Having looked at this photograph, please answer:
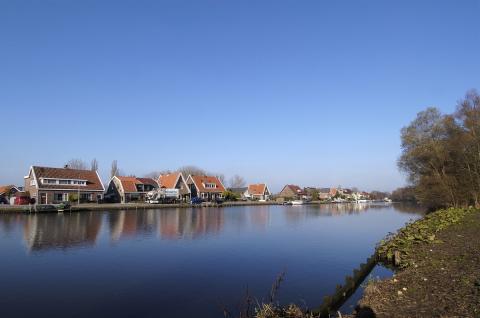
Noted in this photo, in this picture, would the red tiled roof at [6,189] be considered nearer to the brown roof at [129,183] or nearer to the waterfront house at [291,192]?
the brown roof at [129,183]

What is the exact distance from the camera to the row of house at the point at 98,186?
55684 millimetres

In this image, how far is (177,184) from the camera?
7738 centimetres

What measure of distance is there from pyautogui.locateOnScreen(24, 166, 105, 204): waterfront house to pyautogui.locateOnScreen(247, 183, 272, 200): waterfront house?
53.5 m

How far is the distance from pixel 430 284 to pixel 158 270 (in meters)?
10.5

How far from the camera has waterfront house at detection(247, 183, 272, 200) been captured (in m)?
110

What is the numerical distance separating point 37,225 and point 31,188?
26.6 meters

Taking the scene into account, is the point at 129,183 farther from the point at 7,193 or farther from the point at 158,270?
the point at 158,270

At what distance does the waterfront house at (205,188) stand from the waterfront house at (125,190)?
12.4 metres

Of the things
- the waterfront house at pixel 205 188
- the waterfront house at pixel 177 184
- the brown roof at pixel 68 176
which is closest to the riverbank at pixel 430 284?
the brown roof at pixel 68 176

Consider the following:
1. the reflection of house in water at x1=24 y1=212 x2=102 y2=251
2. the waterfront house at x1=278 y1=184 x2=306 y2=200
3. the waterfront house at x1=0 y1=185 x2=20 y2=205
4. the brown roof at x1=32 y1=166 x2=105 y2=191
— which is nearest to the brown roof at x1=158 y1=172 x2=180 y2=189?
the brown roof at x1=32 y1=166 x2=105 y2=191

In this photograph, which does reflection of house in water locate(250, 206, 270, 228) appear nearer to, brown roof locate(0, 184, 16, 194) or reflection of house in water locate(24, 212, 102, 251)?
reflection of house in water locate(24, 212, 102, 251)

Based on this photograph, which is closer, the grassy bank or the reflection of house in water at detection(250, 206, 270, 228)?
the grassy bank

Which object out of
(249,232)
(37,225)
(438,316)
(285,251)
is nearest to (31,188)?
(37,225)

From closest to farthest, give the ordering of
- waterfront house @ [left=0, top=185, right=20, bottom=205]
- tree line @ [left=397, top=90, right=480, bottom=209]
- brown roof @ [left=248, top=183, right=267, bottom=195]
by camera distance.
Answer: tree line @ [left=397, top=90, right=480, bottom=209]
waterfront house @ [left=0, top=185, right=20, bottom=205]
brown roof @ [left=248, top=183, right=267, bottom=195]
